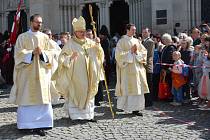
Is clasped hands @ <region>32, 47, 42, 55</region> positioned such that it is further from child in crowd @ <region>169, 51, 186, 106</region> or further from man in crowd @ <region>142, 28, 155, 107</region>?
child in crowd @ <region>169, 51, 186, 106</region>

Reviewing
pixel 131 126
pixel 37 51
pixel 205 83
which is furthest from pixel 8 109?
pixel 205 83

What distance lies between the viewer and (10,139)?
279 inches

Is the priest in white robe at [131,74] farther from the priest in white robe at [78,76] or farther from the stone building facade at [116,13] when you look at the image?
the stone building facade at [116,13]

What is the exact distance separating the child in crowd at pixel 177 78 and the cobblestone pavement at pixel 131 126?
0.39 meters

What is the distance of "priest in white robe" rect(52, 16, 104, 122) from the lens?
8.23m

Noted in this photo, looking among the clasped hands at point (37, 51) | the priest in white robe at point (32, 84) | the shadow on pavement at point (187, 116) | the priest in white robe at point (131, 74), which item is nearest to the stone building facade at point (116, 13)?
the shadow on pavement at point (187, 116)

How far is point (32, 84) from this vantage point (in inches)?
294

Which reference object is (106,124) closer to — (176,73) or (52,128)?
(52,128)

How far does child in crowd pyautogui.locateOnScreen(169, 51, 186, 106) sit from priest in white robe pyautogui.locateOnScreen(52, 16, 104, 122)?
94.4 inches

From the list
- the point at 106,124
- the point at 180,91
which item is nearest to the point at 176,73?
the point at 180,91

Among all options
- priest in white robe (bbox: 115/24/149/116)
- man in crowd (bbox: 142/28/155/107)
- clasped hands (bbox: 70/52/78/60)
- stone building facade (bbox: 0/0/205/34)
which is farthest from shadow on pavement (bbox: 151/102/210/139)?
stone building facade (bbox: 0/0/205/34)

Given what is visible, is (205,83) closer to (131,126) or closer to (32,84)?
(131,126)

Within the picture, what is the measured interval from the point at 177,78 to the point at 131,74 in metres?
1.65

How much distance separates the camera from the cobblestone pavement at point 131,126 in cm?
713
